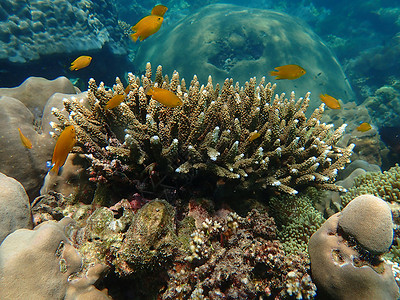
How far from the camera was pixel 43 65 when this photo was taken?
358 inches

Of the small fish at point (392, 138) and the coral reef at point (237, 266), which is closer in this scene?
the coral reef at point (237, 266)

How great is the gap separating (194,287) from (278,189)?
5.57 ft

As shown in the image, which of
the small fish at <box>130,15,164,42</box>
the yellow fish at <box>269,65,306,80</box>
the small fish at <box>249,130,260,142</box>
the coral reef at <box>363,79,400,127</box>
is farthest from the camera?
the coral reef at <box>363,79,400,127</box>

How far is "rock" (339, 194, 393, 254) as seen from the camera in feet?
7.13

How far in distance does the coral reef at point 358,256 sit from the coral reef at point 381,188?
1.61 meters

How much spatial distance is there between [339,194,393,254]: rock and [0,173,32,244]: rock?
13.2 ft

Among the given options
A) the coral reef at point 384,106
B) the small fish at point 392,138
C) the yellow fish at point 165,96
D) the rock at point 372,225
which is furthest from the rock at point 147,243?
the coral reef at point 384,106

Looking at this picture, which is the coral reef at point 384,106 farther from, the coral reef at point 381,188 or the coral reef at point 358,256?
the coral reef at point 358,256

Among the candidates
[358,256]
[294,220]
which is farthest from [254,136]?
[358,256]

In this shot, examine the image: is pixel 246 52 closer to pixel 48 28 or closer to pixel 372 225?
pixel 48 28

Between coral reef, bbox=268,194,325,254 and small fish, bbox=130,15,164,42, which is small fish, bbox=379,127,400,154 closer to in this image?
coral reef, bbox=268,194,325,254

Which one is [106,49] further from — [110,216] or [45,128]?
[110,216]

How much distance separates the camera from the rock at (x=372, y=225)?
7.13 feet

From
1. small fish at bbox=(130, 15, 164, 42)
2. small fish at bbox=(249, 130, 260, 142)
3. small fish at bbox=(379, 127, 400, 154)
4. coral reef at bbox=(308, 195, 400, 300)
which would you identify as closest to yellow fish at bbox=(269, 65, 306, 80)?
small fish at bbox=(249, 130, 260, 142)
